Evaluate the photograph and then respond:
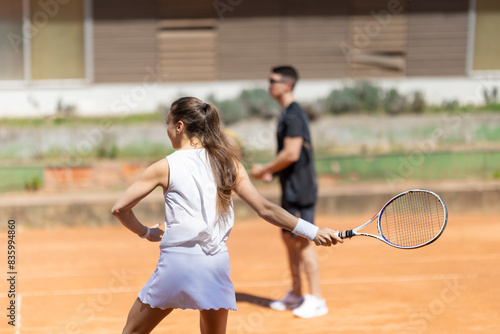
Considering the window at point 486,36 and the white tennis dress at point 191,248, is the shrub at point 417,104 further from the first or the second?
the white tennis dress at point 191,248

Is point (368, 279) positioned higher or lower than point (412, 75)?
lower

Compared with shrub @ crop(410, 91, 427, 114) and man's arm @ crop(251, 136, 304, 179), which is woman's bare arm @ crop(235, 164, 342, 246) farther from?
shrub @ crop(410, 91, 427, 114)

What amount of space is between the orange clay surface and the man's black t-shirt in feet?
3.22

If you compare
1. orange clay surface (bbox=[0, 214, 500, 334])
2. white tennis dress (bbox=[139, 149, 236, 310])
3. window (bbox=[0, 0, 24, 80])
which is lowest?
orange clay surface (bbox=[0, 214, 500, 334])

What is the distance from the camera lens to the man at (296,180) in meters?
5.56

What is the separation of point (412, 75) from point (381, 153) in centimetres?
233

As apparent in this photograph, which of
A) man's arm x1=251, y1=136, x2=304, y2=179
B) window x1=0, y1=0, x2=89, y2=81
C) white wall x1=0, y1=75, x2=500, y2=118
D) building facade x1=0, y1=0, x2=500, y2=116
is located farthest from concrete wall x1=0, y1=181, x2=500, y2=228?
man's arm x1=251, y1=136, x2=304, y2=179

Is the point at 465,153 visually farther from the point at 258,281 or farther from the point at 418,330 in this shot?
the point at 418,330

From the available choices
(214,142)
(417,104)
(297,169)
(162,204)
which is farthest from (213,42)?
(214,142)

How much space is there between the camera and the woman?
3.41m

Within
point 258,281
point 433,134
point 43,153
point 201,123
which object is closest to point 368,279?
point 258,281

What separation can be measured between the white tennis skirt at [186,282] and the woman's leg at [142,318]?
6cm

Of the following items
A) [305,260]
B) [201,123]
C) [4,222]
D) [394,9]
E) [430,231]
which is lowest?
[4,222]

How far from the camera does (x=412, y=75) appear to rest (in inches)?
551
